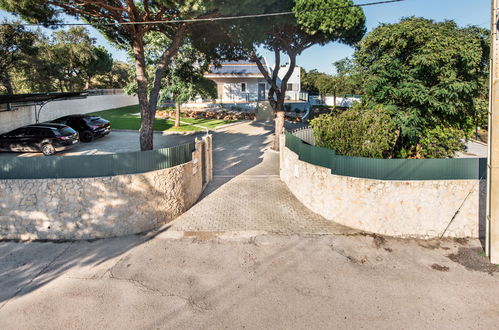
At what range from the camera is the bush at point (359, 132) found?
518 inches

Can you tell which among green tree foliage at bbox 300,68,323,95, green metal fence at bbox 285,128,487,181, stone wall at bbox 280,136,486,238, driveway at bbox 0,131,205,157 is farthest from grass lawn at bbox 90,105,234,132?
green tree foliage at bbox 300,68,323,95

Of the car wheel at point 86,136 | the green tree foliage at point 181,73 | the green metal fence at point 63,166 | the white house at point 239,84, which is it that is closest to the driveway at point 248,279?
the green metal fence at point 63,166

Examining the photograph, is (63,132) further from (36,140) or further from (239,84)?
(239,84)

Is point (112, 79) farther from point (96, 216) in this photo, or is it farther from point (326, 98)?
point (96, 216)

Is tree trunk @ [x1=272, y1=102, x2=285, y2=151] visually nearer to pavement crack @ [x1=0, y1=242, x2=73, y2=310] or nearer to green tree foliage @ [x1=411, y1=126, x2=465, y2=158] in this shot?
green tree foliage @ [x1=411, y1=126, x2=465, y2=158]

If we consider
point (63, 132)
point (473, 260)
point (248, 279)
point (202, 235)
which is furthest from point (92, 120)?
point (473, 260)

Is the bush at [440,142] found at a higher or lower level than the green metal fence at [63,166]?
higher

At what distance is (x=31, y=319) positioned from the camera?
732cm

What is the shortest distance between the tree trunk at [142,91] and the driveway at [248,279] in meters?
5.38

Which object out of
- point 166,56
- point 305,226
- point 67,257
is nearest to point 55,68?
point 166,56

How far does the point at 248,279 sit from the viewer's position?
873 centimetres

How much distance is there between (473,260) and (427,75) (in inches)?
310

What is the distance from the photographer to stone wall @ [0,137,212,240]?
426 inches

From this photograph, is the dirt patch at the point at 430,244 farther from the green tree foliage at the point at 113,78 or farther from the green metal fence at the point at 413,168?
the green tree foliage at the point at 113,78
